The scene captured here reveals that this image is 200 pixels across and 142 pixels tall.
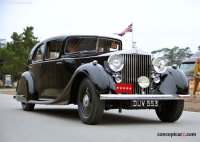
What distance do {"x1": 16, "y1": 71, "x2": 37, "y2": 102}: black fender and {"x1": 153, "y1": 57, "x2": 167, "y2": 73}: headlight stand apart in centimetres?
352

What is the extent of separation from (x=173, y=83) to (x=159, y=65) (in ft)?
1.46

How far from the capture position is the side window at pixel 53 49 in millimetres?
8789

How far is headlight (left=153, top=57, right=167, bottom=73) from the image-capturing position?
732 centimetres

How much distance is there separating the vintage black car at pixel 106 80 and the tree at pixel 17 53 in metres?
38.9

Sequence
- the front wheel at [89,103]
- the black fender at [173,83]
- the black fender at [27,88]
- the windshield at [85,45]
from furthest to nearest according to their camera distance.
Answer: the black fender at [27,88], the windshield at [85,45], the black fender at [173,83], the front wheel at [89,103]

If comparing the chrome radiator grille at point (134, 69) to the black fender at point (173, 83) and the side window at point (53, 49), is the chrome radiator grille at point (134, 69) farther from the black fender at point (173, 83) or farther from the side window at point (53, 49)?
the side window at point (53, 49)

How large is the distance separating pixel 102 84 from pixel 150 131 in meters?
1.20

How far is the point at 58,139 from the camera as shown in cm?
515

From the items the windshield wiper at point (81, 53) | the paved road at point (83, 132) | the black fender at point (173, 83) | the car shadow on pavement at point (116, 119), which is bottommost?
the car shadow on pavement at point (116, 119)

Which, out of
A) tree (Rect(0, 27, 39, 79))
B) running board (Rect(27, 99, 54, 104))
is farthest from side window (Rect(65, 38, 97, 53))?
tree (Rect(0, 27, 39, 79))

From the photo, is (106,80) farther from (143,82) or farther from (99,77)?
(143,82)

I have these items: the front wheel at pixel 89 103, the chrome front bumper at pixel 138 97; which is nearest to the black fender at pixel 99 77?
the front wheel at pixel 89 103

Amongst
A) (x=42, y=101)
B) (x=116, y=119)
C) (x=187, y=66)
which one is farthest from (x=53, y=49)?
(x=187, y=66)

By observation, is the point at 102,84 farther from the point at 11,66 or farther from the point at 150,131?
the point at 11,66
